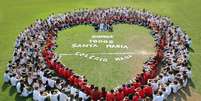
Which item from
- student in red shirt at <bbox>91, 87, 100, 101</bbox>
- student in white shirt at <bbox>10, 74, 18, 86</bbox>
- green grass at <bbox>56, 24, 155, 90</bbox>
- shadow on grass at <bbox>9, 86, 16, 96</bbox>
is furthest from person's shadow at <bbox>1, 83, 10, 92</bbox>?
student in red shirt at <bbox>91, 87, 100, 101</bbox>

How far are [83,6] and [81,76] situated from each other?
17.0m

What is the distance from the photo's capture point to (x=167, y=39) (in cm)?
3153

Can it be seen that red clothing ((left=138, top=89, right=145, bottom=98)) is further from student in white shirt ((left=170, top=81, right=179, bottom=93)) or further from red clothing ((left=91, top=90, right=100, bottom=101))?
red clothing ((left=91, top=90, right=100, bottom=101))

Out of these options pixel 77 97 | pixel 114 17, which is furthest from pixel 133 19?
pixel 77 97

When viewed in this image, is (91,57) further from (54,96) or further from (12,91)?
(54,96)

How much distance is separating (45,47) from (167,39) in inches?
351

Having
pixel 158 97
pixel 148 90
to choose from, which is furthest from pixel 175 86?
pixel 148 90

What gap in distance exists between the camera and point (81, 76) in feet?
87.1

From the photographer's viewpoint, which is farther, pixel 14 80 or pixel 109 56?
pixel 109 56

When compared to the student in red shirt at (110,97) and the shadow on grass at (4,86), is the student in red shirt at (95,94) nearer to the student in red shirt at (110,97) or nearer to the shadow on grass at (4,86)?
the student in red shirt at (110,97)

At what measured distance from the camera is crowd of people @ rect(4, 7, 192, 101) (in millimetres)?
23797

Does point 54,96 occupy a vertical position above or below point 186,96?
above

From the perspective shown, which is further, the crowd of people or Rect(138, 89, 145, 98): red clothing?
the crowd of people

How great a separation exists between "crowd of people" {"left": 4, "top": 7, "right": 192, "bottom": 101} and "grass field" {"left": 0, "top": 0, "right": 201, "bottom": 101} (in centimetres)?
→ 93
